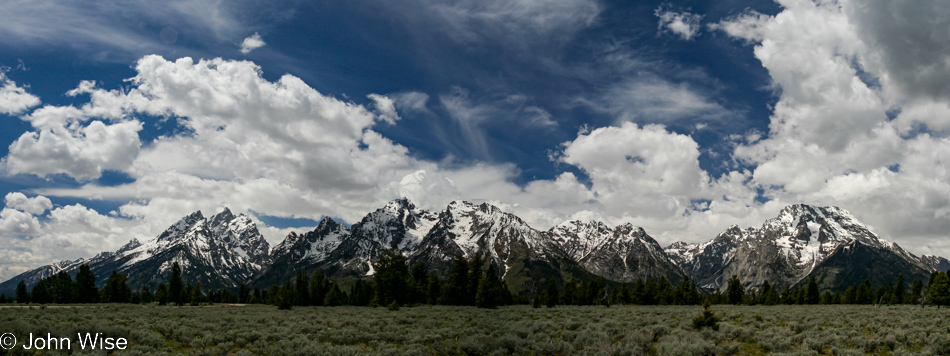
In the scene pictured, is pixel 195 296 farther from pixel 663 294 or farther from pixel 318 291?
pixel 663 294

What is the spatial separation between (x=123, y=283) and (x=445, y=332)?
140070 millimetres

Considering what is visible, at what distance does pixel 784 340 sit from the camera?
19297 mm

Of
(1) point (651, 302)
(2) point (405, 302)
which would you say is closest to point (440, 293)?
(2) point (405, 302)

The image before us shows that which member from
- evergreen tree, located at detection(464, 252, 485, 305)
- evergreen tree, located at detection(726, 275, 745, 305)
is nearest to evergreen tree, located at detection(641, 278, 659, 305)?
evergreen tree, located at detection(726, 275, 745, 305)

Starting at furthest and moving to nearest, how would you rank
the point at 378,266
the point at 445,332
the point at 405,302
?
the point at 405,302 < the point at 378,266 < the point at 445,332

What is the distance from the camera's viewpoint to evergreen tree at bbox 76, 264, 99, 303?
110625 mm

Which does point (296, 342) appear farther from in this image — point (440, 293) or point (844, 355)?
point (440, 293)

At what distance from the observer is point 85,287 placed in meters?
112

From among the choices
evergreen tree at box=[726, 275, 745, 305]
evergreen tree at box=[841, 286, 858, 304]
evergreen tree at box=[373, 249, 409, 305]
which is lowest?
evergreen tree at box=[841, 286, 858, 304]

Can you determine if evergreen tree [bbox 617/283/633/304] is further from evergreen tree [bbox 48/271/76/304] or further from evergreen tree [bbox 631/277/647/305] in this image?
evergreen tree [bbox 48/271/76/304]

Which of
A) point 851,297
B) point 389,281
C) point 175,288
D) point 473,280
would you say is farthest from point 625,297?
point 175,288

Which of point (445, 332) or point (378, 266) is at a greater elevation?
point (378, 266)

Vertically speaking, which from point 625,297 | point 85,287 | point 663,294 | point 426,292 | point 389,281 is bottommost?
point 625,297

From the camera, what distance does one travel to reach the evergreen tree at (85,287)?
110625mm
